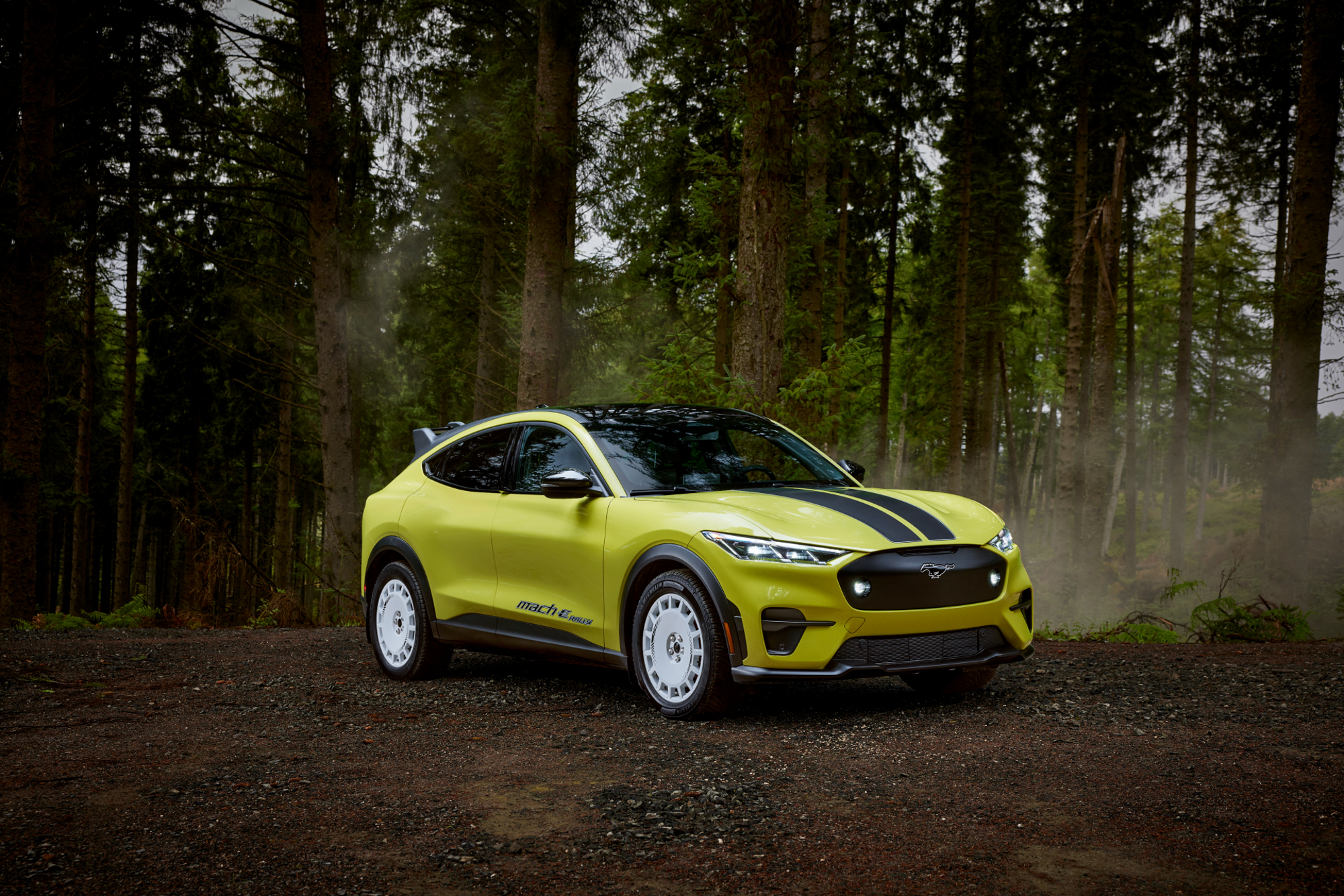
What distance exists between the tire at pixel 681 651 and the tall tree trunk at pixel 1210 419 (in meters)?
35.6

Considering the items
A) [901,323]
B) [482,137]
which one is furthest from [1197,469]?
[482,137]

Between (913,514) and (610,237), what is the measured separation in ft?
43.9

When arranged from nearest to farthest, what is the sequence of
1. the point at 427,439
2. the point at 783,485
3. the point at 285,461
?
the point at 783,485 < the point at 427,439 < the point at 285,461

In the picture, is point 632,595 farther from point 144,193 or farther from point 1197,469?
point 1197,469

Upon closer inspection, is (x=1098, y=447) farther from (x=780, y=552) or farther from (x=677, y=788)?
(x=677, y=788)

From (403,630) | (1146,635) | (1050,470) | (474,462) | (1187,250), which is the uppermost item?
(1187,250)

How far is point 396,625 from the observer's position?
7.61 meters

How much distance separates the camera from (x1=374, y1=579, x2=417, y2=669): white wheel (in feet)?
24.4

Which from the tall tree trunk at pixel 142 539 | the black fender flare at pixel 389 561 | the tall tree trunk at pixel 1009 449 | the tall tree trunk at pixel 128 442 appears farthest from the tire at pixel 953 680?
the tall tree trunk at pixel 142 539

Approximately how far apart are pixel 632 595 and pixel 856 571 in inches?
53.8

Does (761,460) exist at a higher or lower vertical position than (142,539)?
higher

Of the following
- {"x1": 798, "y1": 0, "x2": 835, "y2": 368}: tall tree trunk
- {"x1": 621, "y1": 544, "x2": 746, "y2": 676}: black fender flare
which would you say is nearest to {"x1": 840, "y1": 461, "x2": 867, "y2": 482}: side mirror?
{"x1": 621, "y1": 544, "x2": 746, "y2": 676}: black fender flare

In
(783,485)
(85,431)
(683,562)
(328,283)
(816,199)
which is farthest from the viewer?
(85,431)

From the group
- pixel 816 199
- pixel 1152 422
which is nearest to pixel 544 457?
pixel 816 199
